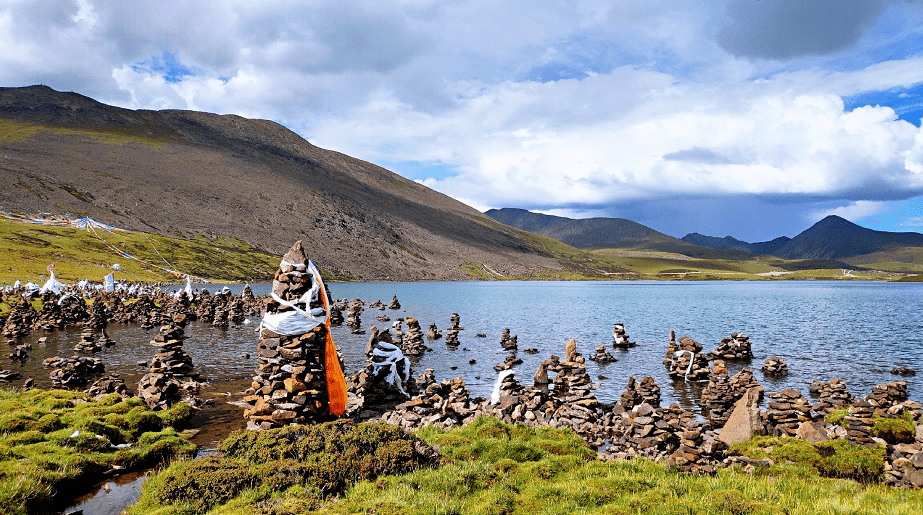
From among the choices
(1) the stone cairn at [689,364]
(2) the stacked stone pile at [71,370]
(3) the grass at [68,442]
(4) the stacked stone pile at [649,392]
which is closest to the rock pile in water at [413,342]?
(1) the stone cairn at [689,364]

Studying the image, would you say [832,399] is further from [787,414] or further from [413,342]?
[413,342]

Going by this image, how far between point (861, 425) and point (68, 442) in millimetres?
33903

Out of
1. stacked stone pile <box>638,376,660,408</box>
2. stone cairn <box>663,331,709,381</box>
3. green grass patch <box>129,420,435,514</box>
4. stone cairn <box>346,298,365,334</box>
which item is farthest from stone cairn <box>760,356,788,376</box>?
stone cairn <box>346,298,365,334</box>

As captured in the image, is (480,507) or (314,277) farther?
(314,277)

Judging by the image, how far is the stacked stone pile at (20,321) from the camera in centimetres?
5456

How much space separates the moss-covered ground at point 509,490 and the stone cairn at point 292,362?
7.03 ft

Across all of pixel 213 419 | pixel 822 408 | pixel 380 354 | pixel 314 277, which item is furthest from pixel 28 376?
pixel 822 408

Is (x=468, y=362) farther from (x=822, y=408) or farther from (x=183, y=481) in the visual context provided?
(x=183, y=481)

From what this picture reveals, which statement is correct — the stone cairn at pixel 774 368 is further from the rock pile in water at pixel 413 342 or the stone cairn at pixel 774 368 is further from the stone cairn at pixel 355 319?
the stone cairn at pixel 355 319

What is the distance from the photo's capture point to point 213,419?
25766 mm

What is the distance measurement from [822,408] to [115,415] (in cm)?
4046

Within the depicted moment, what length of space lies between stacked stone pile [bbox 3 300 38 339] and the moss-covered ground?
5838 cm

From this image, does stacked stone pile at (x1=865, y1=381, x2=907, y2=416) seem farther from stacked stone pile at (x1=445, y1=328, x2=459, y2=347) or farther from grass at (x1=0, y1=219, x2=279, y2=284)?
grass at (x1=0, y1=219, x2=279, y2=284)

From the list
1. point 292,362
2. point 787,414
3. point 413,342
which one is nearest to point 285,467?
point 292,362
